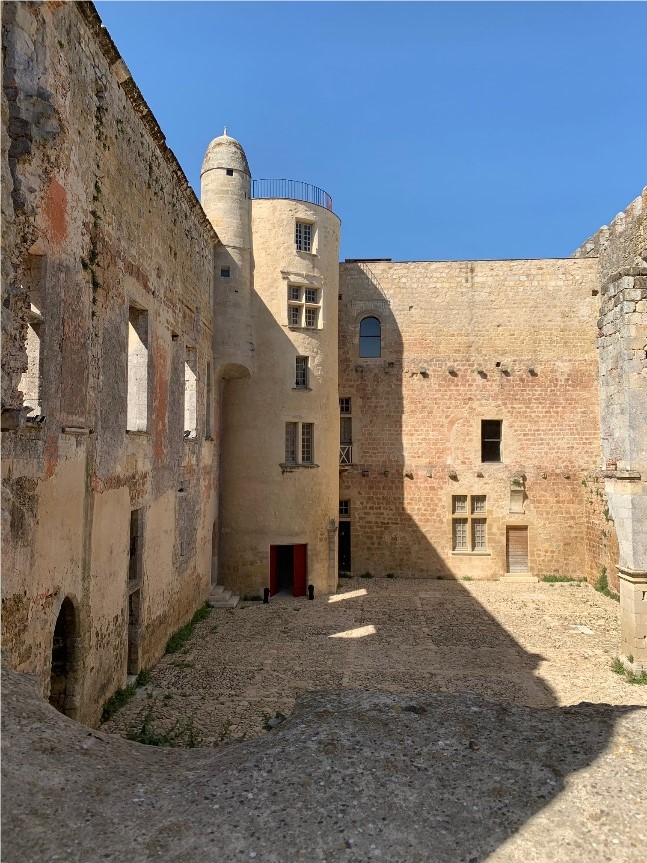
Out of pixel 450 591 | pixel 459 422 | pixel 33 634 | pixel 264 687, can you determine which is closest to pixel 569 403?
pixel 459 422

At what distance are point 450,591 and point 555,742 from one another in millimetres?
14112

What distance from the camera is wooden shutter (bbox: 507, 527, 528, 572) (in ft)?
67.2

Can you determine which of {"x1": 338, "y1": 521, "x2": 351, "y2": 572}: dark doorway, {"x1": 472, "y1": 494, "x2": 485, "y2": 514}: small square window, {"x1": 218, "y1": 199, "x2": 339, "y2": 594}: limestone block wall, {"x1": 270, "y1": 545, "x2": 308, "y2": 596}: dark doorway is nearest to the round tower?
{"x1": 218, "y1": 199, "x2": 339, "y2": 594}: limestone block wall

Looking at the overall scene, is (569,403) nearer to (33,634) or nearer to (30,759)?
(33,634)

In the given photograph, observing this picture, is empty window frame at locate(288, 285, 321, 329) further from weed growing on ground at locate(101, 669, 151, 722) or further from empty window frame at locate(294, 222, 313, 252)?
weed growing on ground at locate(101, 669, 151, 722)

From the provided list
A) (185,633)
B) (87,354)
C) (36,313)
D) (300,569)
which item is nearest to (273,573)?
(300,569)

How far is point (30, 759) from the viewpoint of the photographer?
4191 mm

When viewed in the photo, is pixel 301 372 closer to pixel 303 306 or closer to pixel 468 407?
pixel 303 306

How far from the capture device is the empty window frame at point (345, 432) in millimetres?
20859

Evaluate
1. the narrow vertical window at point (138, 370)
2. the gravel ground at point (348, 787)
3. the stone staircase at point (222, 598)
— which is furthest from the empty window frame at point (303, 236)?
the gravel ground at point (348, 787)

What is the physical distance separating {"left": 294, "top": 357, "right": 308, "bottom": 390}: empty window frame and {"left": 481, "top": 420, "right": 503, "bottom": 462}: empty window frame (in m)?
6.29

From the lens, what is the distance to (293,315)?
60.6ft

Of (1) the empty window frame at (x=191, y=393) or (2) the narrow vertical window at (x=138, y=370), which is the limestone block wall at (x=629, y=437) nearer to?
(2) the narrow vertical window at (x=138, y=370)

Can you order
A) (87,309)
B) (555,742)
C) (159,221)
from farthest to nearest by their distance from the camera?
(159,221)
(87,309)
(555,742)
